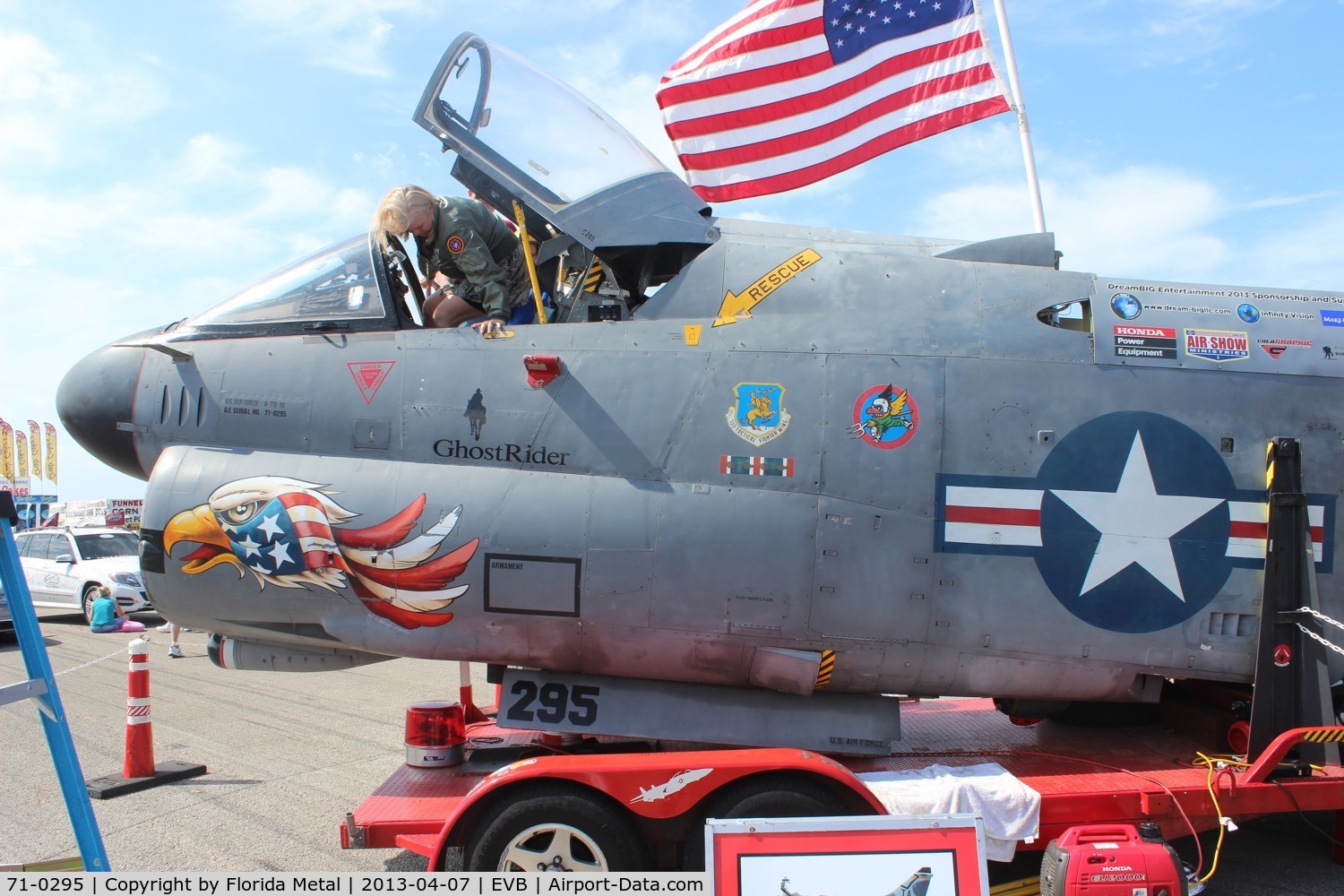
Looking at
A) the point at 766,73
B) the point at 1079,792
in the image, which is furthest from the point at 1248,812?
the point at 766,73

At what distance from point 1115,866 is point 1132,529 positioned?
1.57 m

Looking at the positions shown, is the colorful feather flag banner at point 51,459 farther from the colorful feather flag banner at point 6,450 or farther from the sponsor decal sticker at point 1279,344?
the sponsor decal sticker at point 1279,344

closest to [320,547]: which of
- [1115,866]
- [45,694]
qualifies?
[45,694]

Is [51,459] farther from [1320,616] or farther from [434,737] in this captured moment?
[1320,616]

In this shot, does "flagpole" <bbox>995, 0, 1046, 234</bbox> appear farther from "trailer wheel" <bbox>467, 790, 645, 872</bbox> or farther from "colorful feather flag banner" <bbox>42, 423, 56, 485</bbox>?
"colorful feather flag banner" <bbox>42, 423, 56, 485</bbox>

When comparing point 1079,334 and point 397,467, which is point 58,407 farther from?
point 1079,334

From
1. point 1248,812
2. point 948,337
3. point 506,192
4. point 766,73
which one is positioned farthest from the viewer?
point 766,73

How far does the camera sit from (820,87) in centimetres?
842

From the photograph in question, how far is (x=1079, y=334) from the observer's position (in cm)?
446

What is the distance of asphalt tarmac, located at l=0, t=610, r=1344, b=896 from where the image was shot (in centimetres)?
489

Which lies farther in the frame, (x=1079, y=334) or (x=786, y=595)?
(x=1079, y=334)

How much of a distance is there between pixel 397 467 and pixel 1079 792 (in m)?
3.68

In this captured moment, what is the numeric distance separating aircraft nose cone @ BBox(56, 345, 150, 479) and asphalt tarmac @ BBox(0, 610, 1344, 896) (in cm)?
226

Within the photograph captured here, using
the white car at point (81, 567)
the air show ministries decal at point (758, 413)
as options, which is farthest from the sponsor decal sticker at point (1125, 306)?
the white car at point (81, 567)
